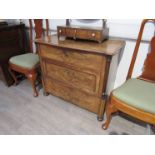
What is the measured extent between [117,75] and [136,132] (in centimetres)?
63

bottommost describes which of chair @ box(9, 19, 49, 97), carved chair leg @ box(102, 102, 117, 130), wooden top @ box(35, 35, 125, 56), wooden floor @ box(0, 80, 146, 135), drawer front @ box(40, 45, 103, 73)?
wooden floor @ box(0, 80, 146, 135)

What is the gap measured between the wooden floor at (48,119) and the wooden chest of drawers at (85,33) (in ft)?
2.69

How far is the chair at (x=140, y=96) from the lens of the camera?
96 centimetres

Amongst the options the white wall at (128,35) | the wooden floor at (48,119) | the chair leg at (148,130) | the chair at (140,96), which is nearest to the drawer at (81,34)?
the white wall at (128,35)

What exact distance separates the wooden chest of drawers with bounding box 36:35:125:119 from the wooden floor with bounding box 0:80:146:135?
143mm

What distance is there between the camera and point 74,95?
1473 mm

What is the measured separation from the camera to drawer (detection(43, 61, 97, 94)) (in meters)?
1.26

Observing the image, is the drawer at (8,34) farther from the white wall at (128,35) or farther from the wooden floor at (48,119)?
the white wall at (128,35)

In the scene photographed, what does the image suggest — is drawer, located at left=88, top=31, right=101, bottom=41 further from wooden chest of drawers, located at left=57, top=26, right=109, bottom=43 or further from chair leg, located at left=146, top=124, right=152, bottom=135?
chair leg, located at left=146, top=124, right=152, bottom=135

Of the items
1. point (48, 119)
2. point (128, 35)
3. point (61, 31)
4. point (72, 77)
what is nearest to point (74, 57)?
point (72, 77)

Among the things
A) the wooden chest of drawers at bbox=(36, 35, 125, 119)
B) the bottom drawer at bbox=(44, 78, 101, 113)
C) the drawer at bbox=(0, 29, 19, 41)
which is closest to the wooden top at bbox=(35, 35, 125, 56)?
the wooden chest of drawers at bbox=(36, 35, 125, 119)

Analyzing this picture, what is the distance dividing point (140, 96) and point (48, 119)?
3.14 ft

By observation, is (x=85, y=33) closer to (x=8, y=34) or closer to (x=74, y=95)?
(x=74, y=95)
